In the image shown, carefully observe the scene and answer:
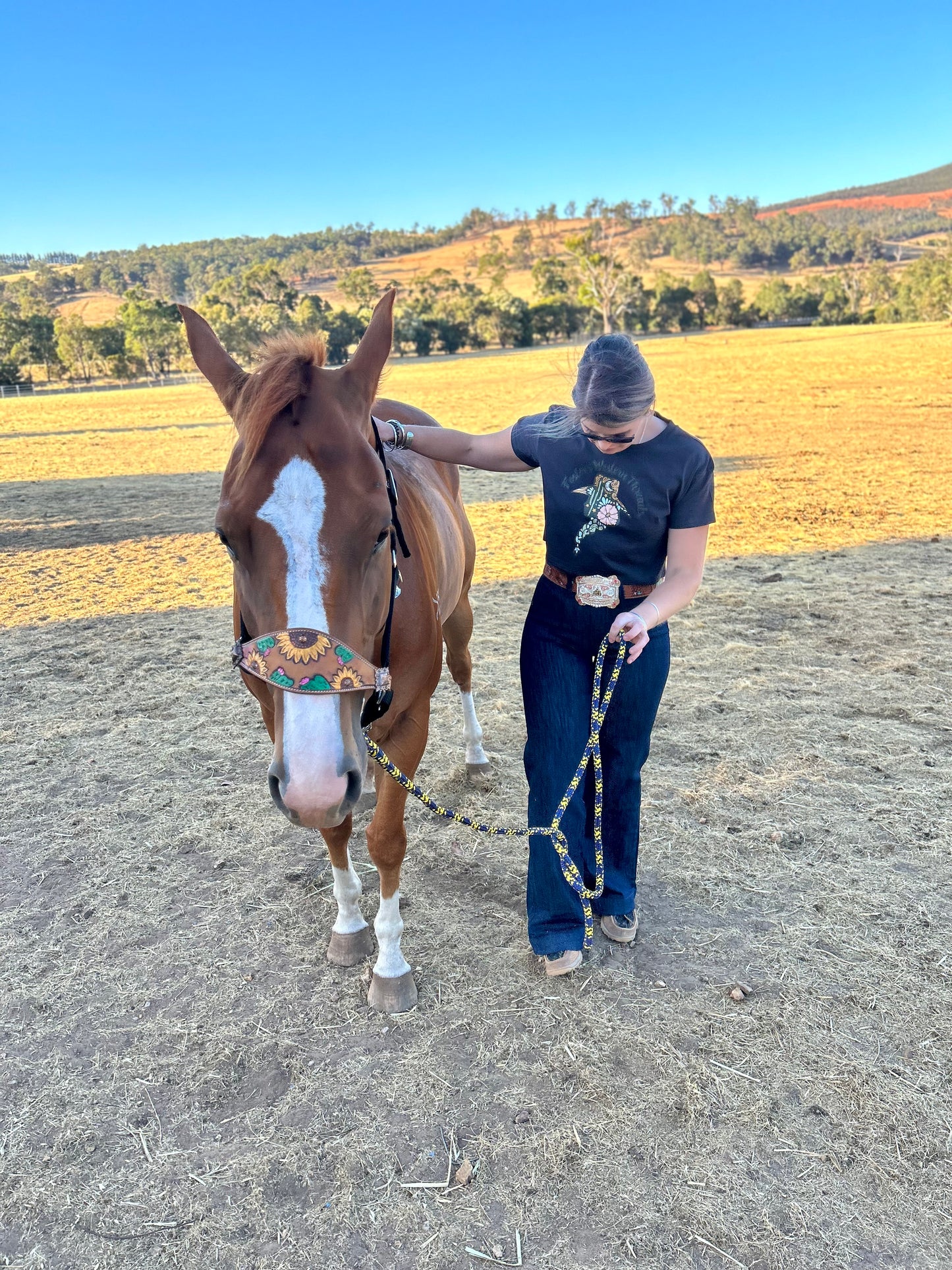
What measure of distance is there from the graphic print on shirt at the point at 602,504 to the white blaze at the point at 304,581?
1.00 m

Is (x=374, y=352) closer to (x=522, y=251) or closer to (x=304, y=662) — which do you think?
(x=304, y=662)

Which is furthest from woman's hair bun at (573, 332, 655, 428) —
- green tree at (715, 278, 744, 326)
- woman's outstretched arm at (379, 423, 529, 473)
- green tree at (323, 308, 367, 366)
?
green tree at (715, 278, 744, 326)

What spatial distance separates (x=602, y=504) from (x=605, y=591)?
0.31 m

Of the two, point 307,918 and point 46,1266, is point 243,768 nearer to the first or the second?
point 307,918

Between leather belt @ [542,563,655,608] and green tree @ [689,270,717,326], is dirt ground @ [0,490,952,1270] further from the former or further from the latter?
green tree @ [689,270,717,326]

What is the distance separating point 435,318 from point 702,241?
291 ft

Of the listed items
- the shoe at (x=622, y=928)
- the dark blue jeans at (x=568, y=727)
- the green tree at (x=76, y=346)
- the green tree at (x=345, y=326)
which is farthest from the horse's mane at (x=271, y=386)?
the green tree at (x=76, y=346)

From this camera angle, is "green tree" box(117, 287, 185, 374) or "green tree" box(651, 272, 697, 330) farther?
"green tree" box(651, 272, 697, 330)

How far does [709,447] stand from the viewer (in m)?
14.6

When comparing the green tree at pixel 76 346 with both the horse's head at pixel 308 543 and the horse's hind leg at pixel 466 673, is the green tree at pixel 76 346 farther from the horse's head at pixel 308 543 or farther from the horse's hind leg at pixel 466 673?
the horse's head at pixel 308 543

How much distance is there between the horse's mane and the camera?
6.44 ft

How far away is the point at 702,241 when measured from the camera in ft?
416

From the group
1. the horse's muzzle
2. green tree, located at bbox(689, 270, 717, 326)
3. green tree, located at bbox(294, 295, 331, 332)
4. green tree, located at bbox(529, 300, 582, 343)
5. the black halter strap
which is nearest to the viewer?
the horse's muzzle

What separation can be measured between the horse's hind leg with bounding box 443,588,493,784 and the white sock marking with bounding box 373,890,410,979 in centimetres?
144
